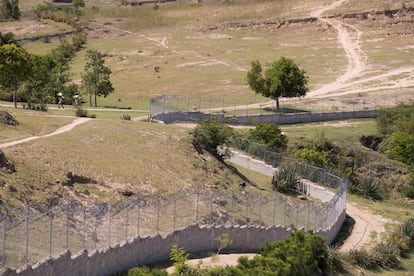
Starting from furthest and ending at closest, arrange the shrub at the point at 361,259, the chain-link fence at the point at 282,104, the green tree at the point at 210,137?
the chain-link fence at the point at 282,104, the green tree at the point at 210,137, the shrub at the point at 361,259

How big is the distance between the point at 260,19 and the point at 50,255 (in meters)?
105

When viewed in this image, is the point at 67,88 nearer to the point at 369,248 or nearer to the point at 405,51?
the point at 369,248

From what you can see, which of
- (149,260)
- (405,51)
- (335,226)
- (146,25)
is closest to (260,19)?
(146,25)

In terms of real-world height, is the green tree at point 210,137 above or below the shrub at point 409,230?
above

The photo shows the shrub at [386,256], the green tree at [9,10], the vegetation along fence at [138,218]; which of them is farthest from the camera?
the green tree at [9,10]

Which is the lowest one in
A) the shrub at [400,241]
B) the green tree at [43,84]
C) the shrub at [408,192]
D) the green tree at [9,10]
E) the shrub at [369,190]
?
the shrub at [408,192]

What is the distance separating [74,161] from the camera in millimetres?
33719

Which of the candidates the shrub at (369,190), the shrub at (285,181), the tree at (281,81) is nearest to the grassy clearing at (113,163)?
the shrub at (285,181)

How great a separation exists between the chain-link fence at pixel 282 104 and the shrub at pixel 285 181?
1745 centimetres

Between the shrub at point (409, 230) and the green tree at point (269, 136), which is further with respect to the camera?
the green tree at point (269, 136)

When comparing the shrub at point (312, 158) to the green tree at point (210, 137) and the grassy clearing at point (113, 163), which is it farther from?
the grassy clearing at point (113, 163)

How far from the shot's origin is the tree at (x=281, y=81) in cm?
6596

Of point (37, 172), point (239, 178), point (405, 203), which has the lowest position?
point (405, 203)

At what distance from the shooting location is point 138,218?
83.9ft
